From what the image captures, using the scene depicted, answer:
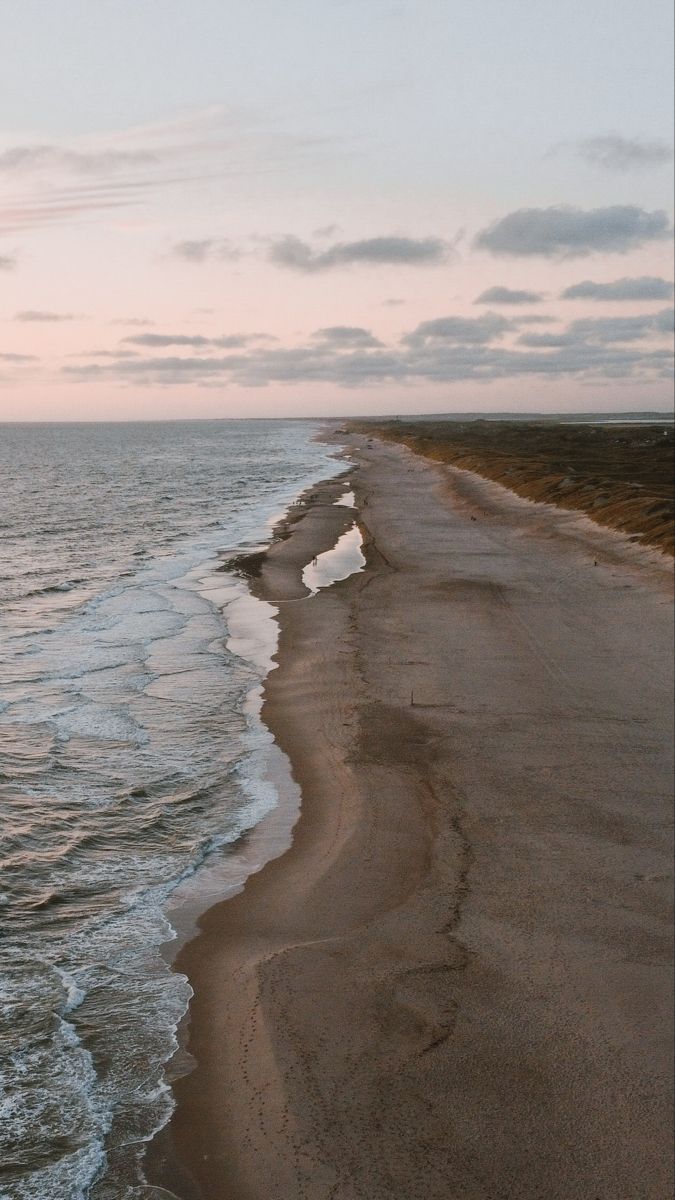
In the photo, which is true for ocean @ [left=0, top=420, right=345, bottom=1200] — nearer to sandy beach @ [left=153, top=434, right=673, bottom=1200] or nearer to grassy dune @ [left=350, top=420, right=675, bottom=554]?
sandy beach @ [left=153, top=434, right=673, bottom=1200]

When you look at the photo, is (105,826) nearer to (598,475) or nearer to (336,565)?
(336,565)

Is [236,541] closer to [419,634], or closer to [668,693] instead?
[419,634]

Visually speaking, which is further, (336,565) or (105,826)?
(336,565)

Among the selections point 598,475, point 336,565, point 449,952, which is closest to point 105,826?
point 449,952

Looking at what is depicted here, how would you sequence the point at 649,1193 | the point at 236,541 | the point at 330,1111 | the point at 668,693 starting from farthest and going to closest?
1. the point at 236,541
2. the point at 668,693
3. the point at 330,1111
4. the point at 649,1193

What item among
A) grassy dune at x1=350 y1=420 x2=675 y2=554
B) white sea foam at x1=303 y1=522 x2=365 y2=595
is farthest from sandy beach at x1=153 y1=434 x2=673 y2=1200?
grassy dune at x1=350 y1=420 x2=675 y2=554

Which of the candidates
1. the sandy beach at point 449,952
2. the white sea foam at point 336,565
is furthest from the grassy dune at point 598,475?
the sandy beach at point 449,952

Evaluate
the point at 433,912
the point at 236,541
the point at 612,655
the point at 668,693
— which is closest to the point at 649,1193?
the point at 433,912
